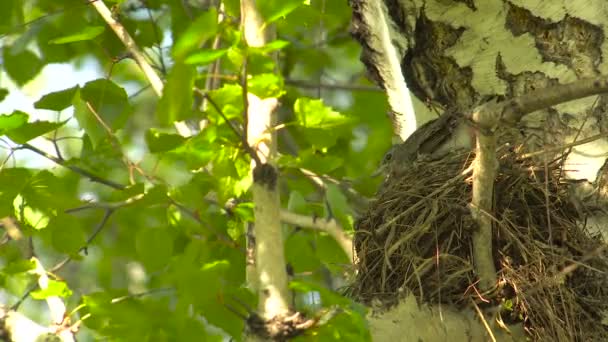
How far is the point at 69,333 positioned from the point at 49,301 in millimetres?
164

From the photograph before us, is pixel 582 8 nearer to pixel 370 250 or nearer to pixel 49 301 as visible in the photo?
pixel 370 250

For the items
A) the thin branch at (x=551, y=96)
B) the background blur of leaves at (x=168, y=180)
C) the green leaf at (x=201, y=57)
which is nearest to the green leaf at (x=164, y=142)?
the background blur of leaves at (x=168, y=180)

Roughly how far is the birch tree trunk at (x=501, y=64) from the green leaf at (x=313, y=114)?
0.23m

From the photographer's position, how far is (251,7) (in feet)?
6.93

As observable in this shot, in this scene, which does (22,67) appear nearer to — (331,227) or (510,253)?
(331,227)

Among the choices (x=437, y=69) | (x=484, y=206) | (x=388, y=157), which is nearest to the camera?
(x=484, y=206)

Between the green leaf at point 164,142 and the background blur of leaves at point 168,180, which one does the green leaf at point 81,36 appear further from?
the green leaf at point 164,142

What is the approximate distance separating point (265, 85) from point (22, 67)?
1.01m

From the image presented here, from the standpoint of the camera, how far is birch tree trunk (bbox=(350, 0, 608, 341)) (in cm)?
173

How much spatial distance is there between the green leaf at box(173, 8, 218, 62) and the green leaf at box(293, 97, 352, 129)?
74 centimetres

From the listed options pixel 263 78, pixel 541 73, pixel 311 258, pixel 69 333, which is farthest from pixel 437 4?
pixel 69 333

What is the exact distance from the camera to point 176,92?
1.45 m

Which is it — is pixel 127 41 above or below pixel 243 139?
above

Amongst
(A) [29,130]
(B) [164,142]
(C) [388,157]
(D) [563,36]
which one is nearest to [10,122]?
(A) [29,130]
